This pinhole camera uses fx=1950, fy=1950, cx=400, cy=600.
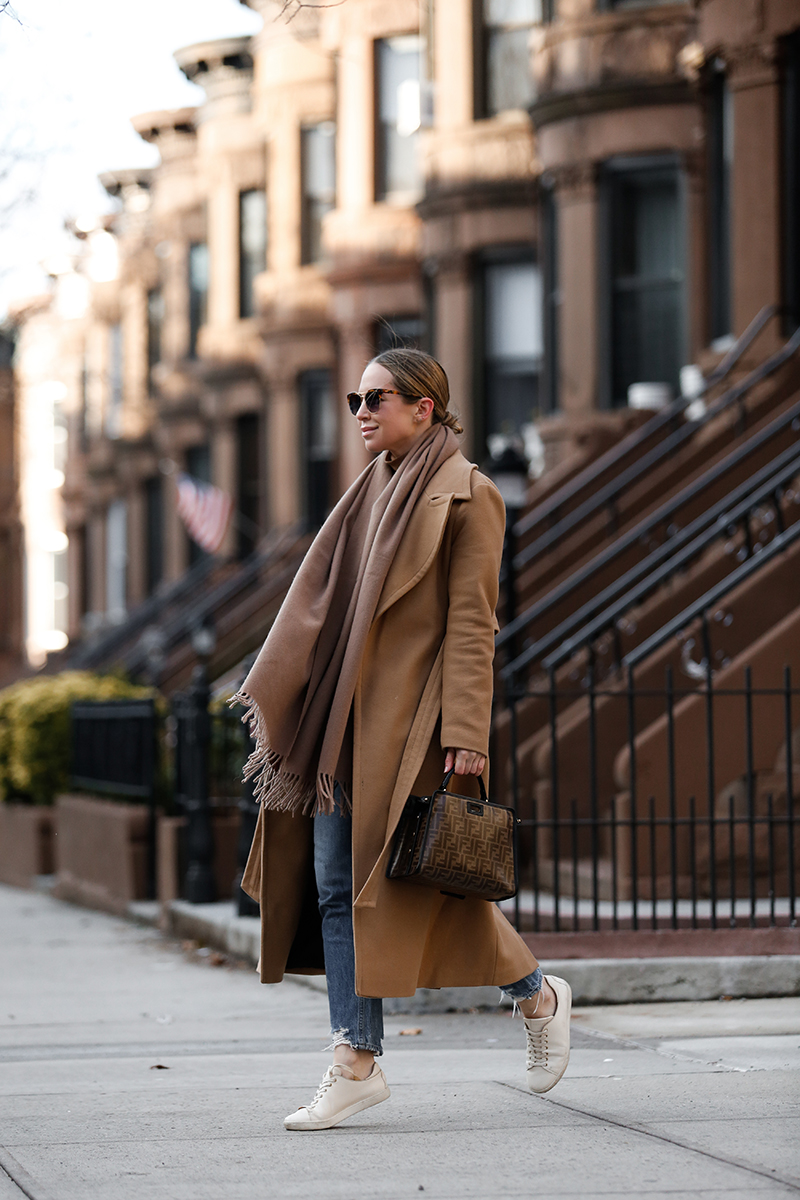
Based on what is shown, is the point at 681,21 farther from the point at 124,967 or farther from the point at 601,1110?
the point at 601,1110

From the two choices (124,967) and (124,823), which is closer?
(124,967)

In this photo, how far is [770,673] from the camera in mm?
9258

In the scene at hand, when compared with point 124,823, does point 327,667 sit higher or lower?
higher

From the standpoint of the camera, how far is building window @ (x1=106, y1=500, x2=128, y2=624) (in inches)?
1342

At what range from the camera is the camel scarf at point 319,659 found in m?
5.24

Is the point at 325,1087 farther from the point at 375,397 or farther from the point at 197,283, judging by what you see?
the point at 197,283

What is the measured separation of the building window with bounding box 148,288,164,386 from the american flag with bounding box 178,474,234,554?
26.9 feet

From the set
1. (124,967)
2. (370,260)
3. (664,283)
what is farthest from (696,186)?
(124,967)

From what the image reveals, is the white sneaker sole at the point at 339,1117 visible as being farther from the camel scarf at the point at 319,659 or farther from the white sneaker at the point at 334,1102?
the camel scarf at the point at 319,659

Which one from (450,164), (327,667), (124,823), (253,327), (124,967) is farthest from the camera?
(253,327)

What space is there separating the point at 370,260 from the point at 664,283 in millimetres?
5802

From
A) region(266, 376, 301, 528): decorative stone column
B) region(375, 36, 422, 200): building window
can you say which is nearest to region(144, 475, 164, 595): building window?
region(266, 376, 301, 528): decorative stone column

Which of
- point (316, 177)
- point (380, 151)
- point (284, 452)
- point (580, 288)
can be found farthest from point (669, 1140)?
point (316, 177)

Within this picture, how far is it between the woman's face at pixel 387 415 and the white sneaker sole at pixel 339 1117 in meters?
1.78
